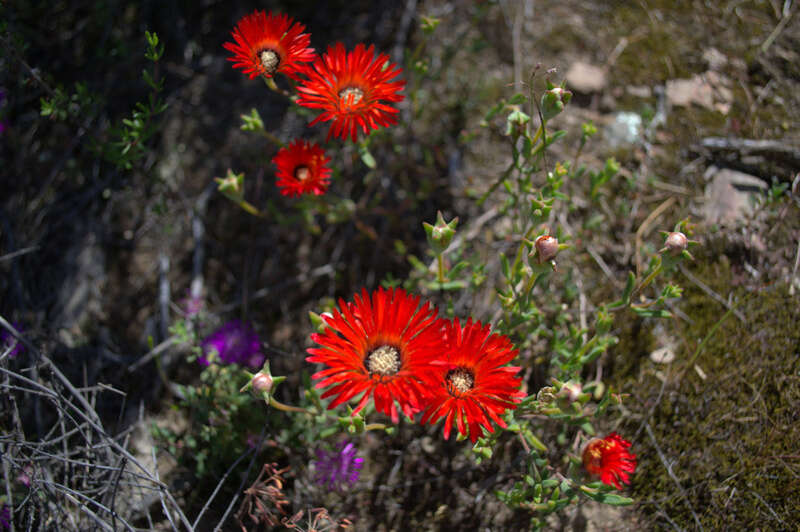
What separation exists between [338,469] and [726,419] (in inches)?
57.6

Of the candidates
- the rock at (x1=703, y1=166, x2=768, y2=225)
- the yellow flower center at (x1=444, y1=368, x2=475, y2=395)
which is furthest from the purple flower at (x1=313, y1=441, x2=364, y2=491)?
the rock at (x1=703, y1=166, x2=768, y2=225)

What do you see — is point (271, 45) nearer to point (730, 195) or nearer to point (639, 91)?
point (639, 91)

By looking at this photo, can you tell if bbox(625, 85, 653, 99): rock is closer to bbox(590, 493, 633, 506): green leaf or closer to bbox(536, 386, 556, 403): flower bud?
bbox(536, 386, 556, 403): flower bud

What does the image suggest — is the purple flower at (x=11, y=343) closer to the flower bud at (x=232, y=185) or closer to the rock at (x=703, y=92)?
the flower bud at (x=232, y=185)

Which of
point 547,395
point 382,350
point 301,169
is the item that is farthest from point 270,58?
point 547,395

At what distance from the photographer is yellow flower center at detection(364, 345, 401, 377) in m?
1.61

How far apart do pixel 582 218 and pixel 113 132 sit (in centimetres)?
210

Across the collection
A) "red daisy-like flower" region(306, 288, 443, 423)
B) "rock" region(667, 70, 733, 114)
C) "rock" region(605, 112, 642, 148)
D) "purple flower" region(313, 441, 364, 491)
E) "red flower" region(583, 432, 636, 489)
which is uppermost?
"rock" region(667, 70, 733, 114)

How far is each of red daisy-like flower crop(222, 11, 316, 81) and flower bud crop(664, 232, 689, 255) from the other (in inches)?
53.1

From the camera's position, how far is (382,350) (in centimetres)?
162

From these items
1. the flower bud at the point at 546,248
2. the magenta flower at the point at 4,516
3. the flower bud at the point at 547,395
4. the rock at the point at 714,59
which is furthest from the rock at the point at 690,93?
the magenta flower at the point at 4,516

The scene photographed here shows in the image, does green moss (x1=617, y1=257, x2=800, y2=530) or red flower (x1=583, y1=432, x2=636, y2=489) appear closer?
red flower (x1=583, y1=432, x2=636, y2=489)

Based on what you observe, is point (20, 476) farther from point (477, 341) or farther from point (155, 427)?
point (477, 341)

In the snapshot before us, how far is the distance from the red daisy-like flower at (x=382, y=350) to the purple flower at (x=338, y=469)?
0.54m
